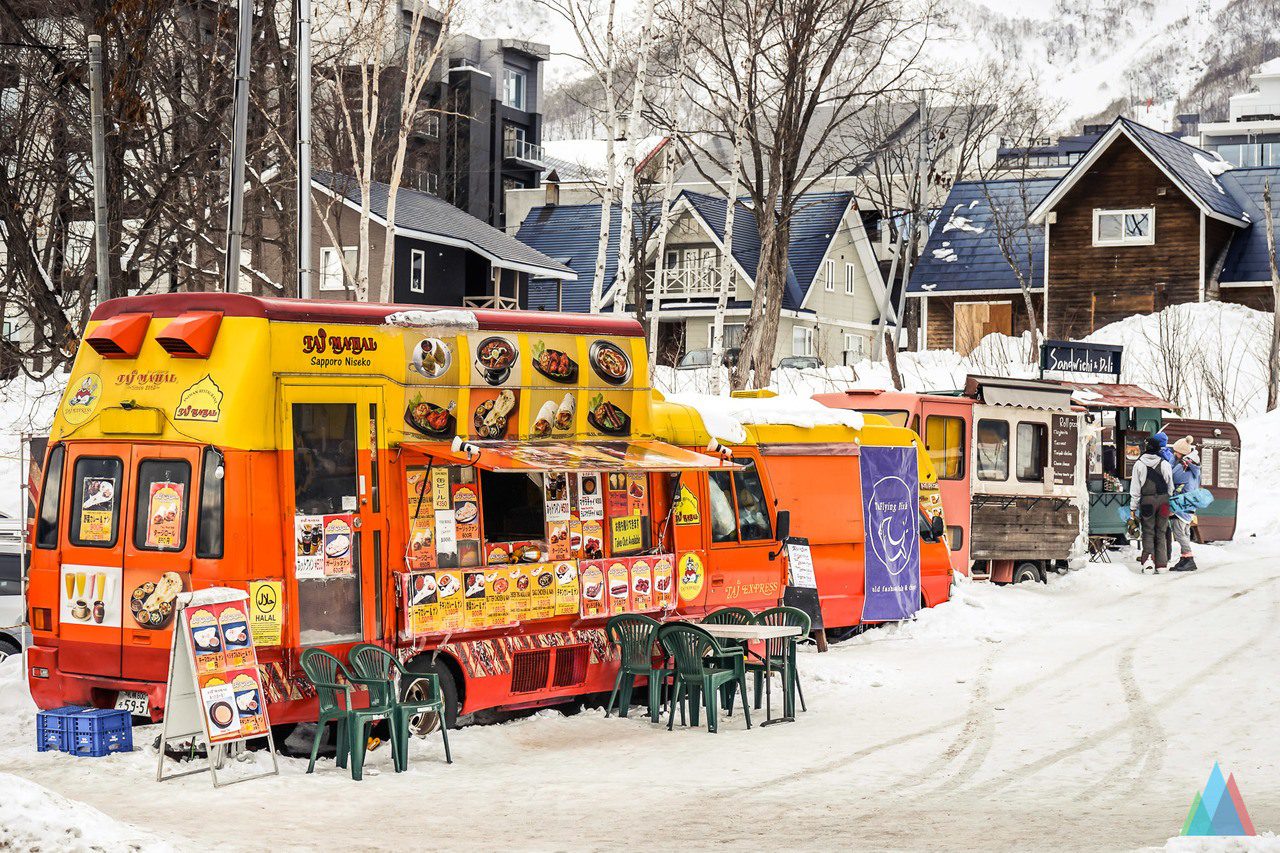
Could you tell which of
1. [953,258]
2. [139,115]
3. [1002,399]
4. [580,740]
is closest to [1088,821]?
[580,740]

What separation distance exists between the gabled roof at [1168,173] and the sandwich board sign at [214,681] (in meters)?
40.7

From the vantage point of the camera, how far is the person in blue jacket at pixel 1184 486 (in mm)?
24703

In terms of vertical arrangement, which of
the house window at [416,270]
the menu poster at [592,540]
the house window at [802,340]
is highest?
the house window at [416,270]

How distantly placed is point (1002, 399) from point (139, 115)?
43.6 feet

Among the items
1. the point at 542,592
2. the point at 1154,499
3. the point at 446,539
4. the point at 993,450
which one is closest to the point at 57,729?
the point at 446,539

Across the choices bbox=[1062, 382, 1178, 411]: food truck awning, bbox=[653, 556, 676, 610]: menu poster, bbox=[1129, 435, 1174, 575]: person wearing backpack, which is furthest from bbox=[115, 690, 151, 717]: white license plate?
bbox=[1062, 382, 1178, 411]: food truck awning

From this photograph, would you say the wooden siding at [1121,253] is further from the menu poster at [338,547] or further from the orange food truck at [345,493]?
the menu poster at [338,547]

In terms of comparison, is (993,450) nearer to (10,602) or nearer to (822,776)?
(822,776)

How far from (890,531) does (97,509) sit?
965 cm

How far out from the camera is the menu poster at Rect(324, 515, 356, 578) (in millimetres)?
10930

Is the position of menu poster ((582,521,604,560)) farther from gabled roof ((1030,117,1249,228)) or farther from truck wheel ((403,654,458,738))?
gabled roof ((1030,117,1249,228))

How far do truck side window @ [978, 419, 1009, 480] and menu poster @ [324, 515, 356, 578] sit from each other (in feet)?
42.9

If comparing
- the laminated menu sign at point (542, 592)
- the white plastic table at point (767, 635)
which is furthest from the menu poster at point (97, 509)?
the white plastic table at point (767, 635)

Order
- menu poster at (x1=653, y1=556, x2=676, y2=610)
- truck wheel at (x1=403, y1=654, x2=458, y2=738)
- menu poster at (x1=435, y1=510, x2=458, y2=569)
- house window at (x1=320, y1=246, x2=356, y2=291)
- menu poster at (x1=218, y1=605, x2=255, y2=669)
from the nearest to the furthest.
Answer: menu poster at (x1=218, y1=605, x2=255, y2=669) < truck wheel at (x1=403, y1=654, x2=458, y2=738) < menu poster at (x1=435, y1=510, x2=458, y2=569) < menu poster at (x1=653, y1=556, x2=676, y2=610) < house window at (x1=320, y1=246, x2=356, y2=291)
